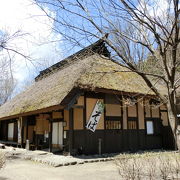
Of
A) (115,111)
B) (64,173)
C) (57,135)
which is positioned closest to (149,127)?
(115,111)

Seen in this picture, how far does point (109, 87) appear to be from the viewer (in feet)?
37.4

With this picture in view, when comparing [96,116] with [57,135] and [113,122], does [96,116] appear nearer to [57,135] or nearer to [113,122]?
[113,122]

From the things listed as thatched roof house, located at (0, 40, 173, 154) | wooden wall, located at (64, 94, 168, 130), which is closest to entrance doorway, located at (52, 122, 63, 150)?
thatched roof house, located at (0, 40, 173, 154)

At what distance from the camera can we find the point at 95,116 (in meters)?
11.5

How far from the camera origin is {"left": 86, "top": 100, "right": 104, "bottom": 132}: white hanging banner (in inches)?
442

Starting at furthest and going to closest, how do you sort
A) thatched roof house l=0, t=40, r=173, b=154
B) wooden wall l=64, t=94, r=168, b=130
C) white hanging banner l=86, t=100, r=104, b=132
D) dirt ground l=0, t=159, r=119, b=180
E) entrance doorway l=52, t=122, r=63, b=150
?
entrance doorway l=52, t=122, r=63, b=150, white hanging banner l=86, t=100, r=104, b=132, wooden wall l=64, t=94, r=168, b=130, thatched roof house l=0, t=40, r=173, b=154, dirt ground l=0, t=159, r=119, b=180

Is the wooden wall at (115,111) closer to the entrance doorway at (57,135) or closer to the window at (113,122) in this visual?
the window at (113,122)

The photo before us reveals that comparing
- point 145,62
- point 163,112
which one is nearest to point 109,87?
point 145,62

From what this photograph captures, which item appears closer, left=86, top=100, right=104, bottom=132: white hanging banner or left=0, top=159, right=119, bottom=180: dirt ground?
left=0, top=159, right=119, bottom=180: dirt ground

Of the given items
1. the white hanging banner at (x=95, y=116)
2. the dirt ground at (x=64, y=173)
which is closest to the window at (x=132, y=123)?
the white hanging banner at (x=95, y=116)

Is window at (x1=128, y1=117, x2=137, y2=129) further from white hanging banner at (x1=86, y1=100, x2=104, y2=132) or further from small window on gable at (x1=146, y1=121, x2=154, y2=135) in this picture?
white hanging banner at (x1=86, y1=100, x2=104, y2=132)

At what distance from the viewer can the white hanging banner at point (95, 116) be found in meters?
11.2

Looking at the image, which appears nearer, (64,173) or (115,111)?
(64,173)

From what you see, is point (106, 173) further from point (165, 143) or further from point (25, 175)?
point (165, 143)
